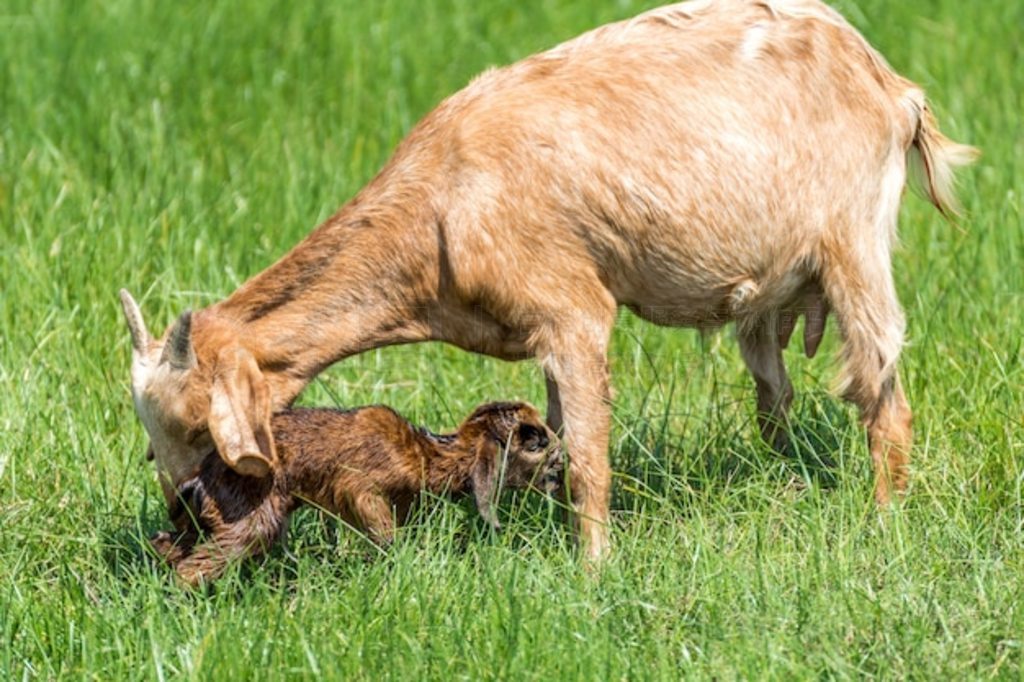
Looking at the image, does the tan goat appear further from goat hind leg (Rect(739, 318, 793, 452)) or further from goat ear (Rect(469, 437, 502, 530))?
goat hind leg (Rect(739, 318, 793, 452))

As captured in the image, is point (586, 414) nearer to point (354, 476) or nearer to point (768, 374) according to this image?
point (354, 476)

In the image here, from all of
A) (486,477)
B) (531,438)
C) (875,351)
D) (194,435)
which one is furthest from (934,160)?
(194,435)

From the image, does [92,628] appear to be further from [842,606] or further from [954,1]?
[954,1]

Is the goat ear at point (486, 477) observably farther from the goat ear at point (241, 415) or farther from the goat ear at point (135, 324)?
the goat ear at point (135, 324)

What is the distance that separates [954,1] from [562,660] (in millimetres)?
6417

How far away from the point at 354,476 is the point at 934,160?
7.28 ft

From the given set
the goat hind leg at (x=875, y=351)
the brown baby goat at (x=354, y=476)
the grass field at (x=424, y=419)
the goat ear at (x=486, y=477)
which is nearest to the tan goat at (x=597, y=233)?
the goat hind leg at (x=875, y=351)

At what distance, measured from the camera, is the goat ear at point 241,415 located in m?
5.15

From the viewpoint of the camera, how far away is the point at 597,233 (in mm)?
5594

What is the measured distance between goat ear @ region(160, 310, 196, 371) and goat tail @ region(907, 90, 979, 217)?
2.47m

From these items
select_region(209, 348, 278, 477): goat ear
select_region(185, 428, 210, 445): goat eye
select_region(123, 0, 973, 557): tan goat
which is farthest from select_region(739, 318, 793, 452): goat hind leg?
select_region(185, 428, 210, 445): goat eye

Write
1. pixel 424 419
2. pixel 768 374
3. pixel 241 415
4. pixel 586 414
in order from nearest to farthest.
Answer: pixel 241 415 → pixel 586 414 → pixel 768 374 → pixel 424 419

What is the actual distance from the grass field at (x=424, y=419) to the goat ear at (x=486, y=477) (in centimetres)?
12

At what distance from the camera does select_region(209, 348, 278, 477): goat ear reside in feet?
16.9
